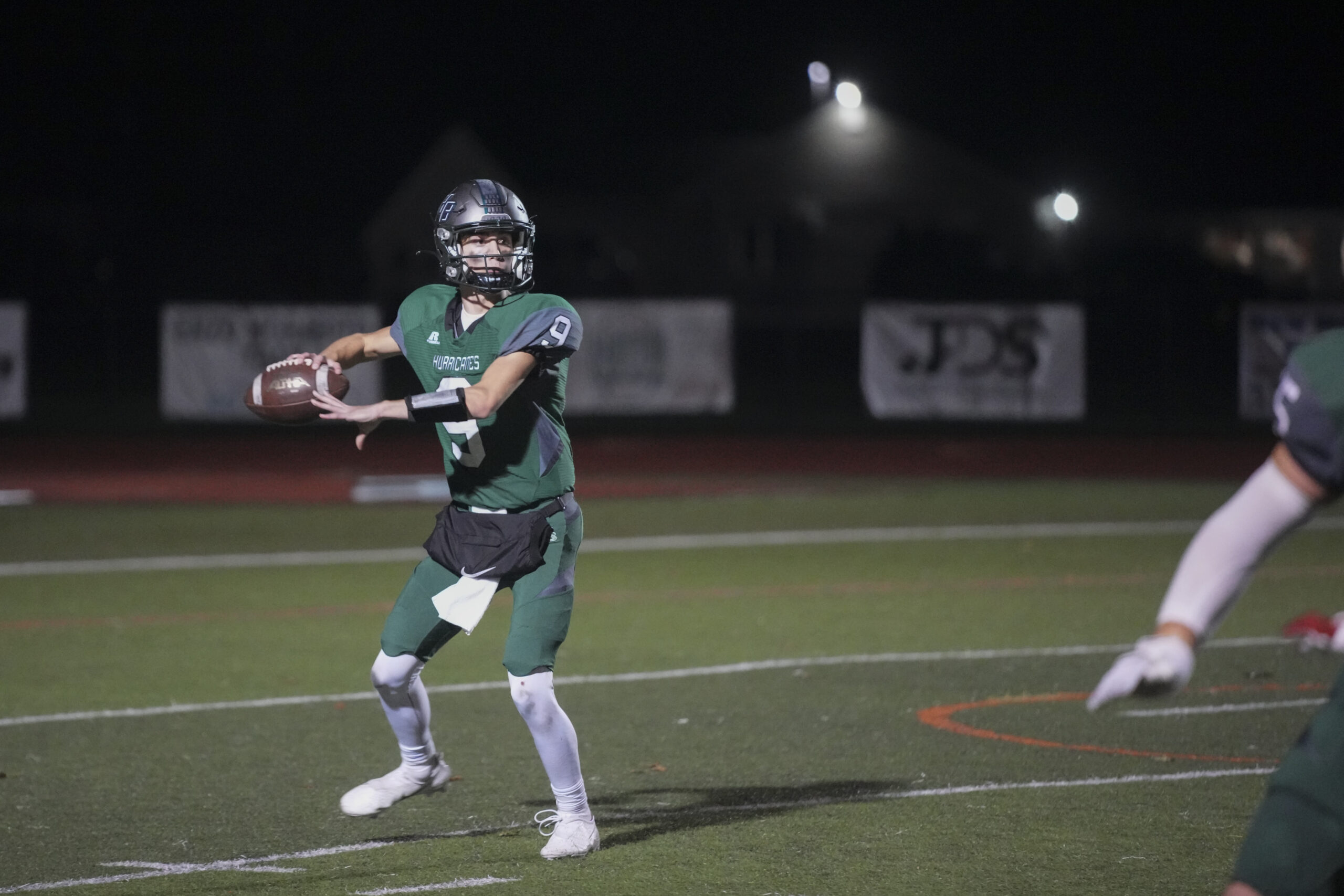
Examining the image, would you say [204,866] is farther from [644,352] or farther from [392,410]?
[644,352]

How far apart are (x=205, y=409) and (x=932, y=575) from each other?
16436 mm

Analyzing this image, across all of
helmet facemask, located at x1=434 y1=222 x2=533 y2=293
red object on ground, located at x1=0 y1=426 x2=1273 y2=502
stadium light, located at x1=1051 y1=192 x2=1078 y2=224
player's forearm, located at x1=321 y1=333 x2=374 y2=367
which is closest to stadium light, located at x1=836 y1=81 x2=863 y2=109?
stadium light, located at x1=1051 y1=192 x2=1078 y2=224

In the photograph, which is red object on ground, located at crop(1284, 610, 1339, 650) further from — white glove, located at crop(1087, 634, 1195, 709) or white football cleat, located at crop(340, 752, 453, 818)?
white football cleat, located at crop(340, 752, 453, 818)

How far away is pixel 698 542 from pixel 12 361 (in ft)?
49.8

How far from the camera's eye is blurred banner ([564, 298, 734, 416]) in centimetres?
2730

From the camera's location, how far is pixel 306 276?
44375 millimetres

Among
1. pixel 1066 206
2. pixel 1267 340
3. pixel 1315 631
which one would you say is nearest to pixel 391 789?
pixel 1315 631

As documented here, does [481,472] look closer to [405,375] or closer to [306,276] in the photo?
[405,375]

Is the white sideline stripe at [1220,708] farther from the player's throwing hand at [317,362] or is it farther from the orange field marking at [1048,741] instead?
the player's throwing hand at [317,362]

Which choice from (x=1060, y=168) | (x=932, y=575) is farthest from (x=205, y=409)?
(x=1060, y=168)

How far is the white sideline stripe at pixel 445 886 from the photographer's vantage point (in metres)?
5.51

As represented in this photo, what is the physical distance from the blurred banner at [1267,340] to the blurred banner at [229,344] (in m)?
12.4

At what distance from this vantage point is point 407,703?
6.17m

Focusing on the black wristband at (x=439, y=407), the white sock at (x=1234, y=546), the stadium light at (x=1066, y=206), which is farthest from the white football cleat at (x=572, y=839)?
the stadium light at (x=1066, y=206)
